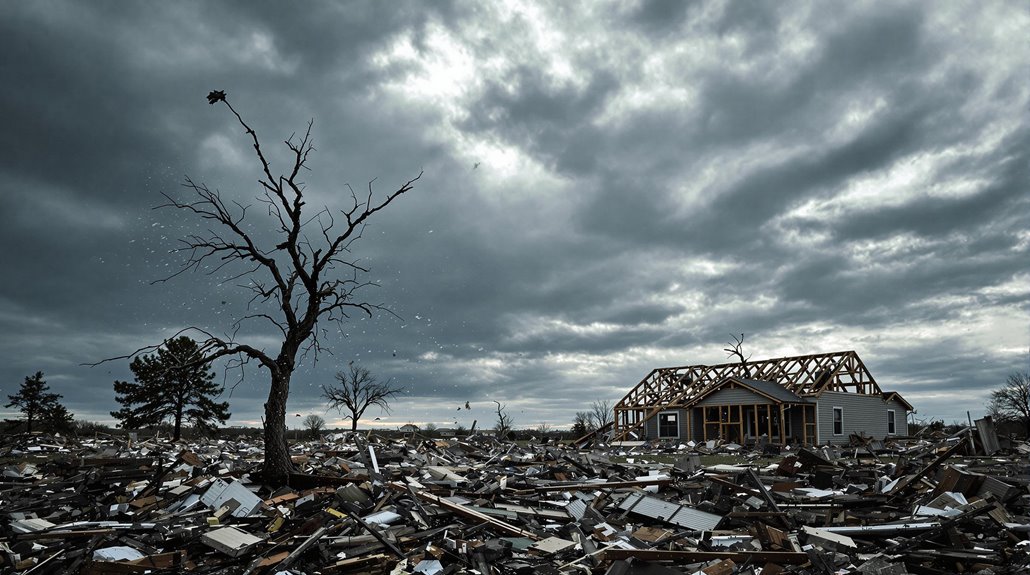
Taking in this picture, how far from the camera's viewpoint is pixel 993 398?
59.8 m

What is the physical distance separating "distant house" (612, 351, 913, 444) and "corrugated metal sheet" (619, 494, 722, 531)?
25496 millimetres

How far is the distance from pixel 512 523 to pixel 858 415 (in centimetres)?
3541

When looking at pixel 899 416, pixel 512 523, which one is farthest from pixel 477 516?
pixel 899 416

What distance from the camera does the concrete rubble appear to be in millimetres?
8055

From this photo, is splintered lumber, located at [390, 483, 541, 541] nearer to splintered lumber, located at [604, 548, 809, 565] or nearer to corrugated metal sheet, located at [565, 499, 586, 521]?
corrugated metal sheet, located at [565, 499, 586, 521]

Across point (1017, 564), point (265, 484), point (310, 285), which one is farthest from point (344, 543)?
point (1017, 564)

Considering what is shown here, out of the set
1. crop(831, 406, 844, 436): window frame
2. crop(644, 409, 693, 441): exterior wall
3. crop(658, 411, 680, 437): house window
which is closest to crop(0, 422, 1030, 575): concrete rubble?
crop(831, 406, 844, 436): window frame

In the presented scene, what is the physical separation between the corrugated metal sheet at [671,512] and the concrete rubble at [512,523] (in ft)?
0.09

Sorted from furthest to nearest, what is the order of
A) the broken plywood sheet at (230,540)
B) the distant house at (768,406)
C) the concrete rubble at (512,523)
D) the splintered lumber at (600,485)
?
the distant house at (768,406)
the splintered lumber at (600,485)
the broken plywood sheet at (230,540)
the concrete rubble at (512,523)

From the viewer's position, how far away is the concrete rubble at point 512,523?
317 inches

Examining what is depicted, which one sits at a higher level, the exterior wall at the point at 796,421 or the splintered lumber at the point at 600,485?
the exterior wall at the point at 796,421

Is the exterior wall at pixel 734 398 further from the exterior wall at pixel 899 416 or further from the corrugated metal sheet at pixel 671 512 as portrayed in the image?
the corrugated metal sheet at pixel 671 512

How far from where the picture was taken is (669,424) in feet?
130

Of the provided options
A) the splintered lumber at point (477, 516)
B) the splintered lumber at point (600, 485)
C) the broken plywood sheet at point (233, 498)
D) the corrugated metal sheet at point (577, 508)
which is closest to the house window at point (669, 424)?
the splintered lumber at point (600, 485)
